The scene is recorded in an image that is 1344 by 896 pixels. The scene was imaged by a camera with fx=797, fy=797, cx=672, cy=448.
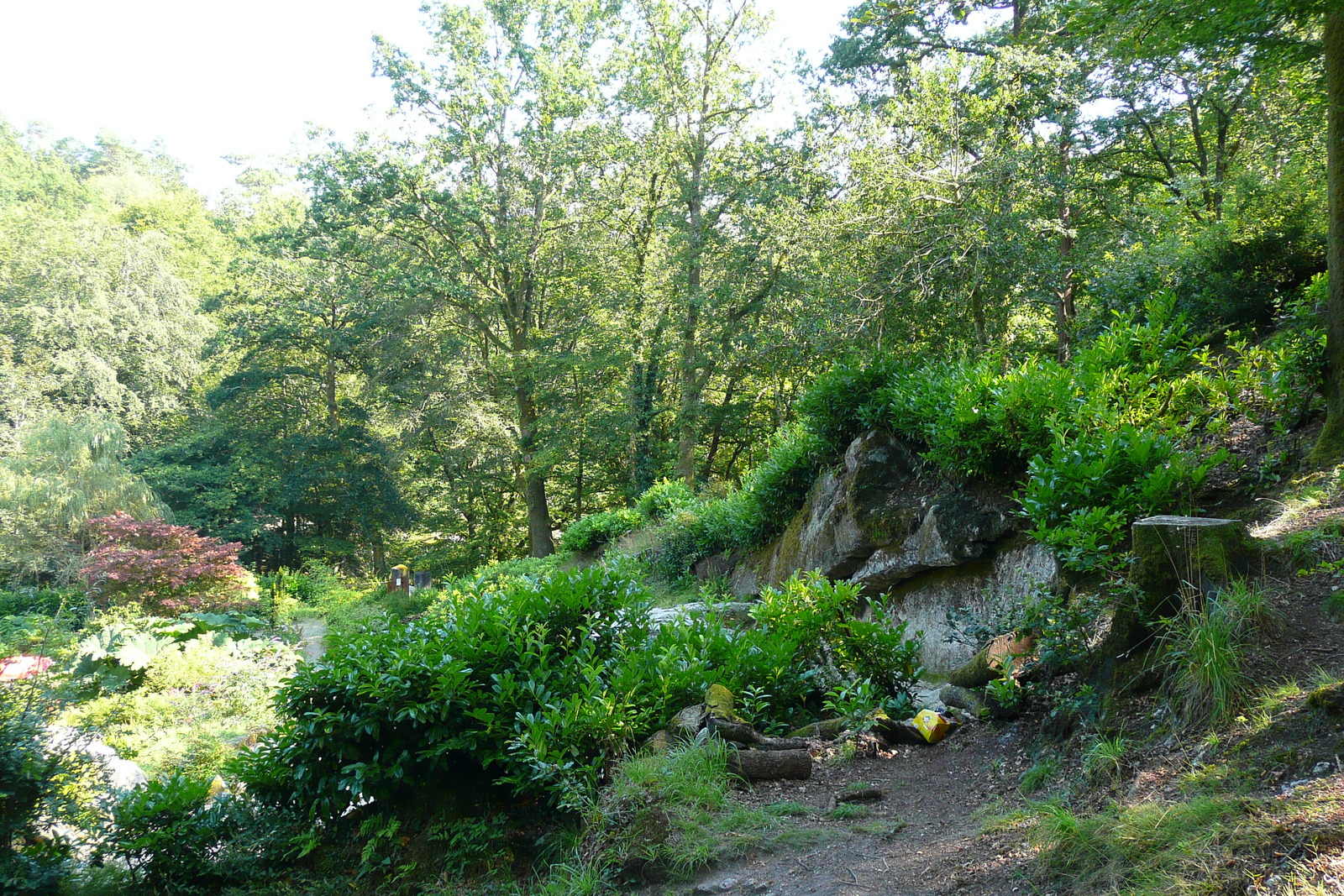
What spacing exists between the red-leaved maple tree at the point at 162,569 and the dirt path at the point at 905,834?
15541mm

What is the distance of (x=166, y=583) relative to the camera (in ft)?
51.0

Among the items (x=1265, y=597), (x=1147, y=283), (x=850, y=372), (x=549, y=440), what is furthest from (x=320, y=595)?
(x=1265, y=597)

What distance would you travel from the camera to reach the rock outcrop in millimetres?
5703

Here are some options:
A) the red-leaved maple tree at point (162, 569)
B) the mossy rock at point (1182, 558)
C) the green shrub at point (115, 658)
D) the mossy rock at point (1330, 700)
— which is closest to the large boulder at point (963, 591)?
the mossy rock at point (1182, 558)

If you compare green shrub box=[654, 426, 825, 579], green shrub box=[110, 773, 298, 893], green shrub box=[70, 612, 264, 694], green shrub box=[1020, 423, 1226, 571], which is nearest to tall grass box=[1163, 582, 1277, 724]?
green shrub box=[1020, 423, 1226, 571]

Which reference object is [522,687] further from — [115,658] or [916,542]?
[115,658]

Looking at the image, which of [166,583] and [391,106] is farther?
[391,106]

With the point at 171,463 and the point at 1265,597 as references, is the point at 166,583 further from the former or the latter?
the point at 1265,597

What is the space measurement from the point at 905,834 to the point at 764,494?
632 cm

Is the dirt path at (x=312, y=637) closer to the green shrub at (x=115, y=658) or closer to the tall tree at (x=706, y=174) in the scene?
the green shrub at (x=115, y=658)

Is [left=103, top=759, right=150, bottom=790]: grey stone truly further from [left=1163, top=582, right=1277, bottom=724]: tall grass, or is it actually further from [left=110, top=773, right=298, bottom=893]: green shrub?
[left=1163, top=582, right=1277, bottom=724]: tall grass

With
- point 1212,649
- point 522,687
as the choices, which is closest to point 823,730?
point 522,687

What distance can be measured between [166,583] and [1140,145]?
66.3 feet

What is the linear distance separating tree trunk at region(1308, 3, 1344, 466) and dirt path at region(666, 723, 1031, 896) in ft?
9.73
